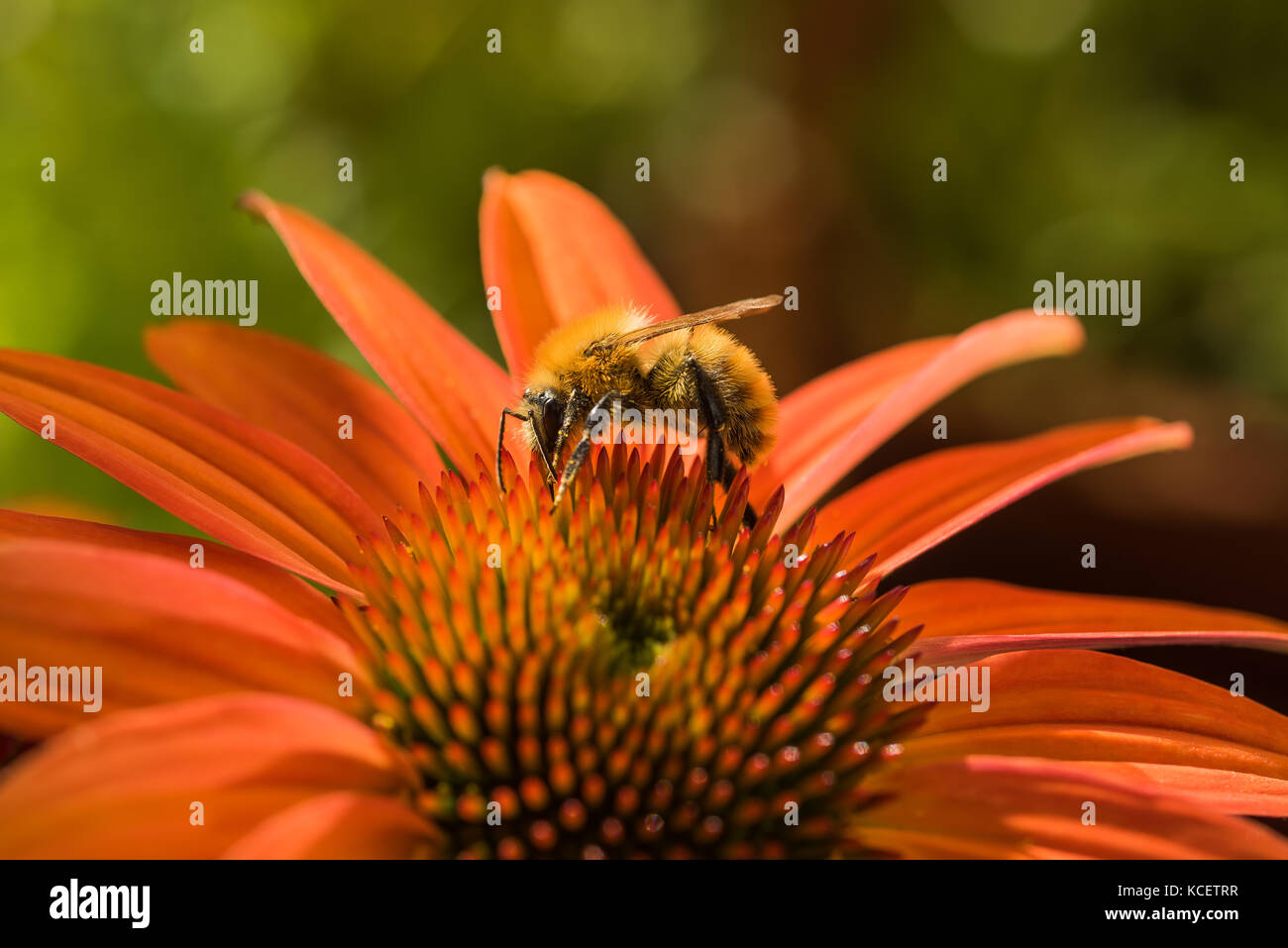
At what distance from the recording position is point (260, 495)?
173 centimetres

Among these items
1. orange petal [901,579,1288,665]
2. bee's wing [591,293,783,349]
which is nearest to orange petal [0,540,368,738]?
bee's wing [591,293,783,349]

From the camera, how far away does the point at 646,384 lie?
1.78 m

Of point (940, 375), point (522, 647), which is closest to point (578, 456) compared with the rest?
point (522, 647)

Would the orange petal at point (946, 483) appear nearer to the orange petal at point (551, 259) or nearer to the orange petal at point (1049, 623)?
the orange petal at point (1049, 623)

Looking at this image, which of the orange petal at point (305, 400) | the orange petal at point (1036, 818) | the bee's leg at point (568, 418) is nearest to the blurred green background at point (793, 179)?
the orange petal at point (305, 400)

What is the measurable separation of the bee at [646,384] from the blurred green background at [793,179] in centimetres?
136

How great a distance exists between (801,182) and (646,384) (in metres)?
2.17

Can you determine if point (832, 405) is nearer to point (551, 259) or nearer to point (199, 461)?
point (551, 259)

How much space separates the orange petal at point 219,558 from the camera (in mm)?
1461

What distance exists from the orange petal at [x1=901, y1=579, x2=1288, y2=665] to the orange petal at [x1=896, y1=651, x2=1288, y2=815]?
0.05 metres

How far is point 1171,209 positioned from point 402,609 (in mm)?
Result: 2865

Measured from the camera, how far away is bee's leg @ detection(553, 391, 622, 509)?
5.21ft

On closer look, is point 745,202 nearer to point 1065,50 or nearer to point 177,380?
point 1065,50

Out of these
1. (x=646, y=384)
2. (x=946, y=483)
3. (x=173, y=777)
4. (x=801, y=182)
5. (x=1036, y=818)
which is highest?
(x=801, y=182)
